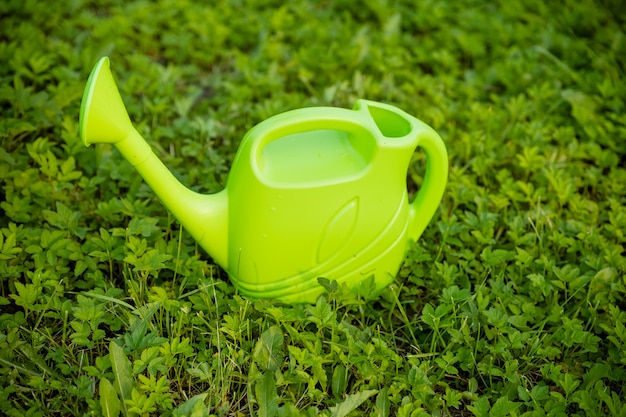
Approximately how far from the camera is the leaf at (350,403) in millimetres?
1684

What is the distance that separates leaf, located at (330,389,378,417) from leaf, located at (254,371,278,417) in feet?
0.51

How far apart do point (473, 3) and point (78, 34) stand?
2.26m

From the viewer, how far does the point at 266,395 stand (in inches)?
66.6

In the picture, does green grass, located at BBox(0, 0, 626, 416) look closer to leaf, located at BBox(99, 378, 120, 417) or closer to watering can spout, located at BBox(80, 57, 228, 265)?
leaf, located at BBox(99, 378, 120, 417)

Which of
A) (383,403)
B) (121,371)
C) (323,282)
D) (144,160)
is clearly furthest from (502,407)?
(144,160)

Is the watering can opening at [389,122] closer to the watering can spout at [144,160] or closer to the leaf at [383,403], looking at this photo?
the watering can spout at [144,160]

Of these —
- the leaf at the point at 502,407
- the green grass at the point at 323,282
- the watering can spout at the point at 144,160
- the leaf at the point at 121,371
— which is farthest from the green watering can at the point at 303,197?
the leaf at the point at 502,407

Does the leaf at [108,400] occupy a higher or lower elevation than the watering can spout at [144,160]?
lower

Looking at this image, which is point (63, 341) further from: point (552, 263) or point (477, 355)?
point (552, 263)

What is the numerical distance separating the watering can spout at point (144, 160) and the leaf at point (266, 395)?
401mm

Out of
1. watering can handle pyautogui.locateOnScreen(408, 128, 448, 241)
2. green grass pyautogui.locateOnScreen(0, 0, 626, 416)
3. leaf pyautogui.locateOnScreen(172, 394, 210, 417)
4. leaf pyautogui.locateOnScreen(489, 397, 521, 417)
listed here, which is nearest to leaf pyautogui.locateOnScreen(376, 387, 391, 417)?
green grass pyautogui.locateOnScreen(0, 0, 626, 416)

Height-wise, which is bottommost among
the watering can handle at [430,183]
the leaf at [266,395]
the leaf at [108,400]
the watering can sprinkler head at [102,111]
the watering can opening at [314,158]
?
the leaf at [266,395]

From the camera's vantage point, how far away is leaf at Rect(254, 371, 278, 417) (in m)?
1.67

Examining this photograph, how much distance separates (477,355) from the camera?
1903 millimetres
